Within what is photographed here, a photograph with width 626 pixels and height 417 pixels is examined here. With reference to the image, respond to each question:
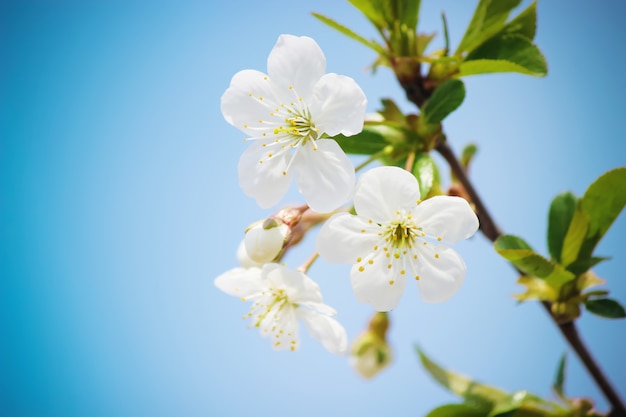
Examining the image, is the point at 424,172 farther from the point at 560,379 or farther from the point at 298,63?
the point at 560,379

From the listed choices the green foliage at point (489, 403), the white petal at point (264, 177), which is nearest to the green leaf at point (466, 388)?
the green foliage at point (489, 403)

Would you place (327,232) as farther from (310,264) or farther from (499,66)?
(499,66)

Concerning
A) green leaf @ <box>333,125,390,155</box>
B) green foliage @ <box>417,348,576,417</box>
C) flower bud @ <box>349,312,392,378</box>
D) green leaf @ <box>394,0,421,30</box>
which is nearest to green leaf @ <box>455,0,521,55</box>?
green leaf @ <box>394,0,421,30</box>

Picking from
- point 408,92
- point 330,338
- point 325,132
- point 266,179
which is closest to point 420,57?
point 408,92

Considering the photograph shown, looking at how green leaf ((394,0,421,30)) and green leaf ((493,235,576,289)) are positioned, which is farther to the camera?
green leaf ((394,0,421,30))

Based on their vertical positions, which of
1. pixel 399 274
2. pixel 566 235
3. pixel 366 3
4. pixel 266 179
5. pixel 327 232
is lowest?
pixel 566 235

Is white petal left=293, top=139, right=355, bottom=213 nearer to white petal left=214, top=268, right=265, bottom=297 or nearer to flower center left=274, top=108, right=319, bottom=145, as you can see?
flower center left=274, top=108, right=319, bottom=145

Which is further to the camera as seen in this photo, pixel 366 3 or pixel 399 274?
pixel 366 3

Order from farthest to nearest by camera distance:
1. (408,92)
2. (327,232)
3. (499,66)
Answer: (408,92), (499,66), (327,232)
